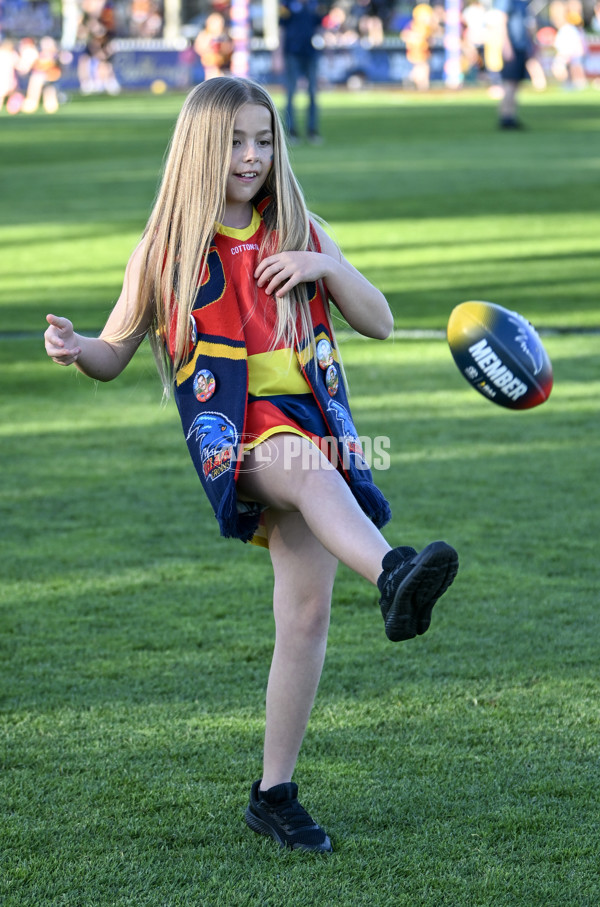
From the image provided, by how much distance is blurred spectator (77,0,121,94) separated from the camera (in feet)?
145

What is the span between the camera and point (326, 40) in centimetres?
5619

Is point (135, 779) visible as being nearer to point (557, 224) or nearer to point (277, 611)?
point (277, 611)

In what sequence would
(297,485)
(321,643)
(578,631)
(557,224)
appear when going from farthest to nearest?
1. (557,224)
2. (578,631)
3. (321,643)
4. (297,485)

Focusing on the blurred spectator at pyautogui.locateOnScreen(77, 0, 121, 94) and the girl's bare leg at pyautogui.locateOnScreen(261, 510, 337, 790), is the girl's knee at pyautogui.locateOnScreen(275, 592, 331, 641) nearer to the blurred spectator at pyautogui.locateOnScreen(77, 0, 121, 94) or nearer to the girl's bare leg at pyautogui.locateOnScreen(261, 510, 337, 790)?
the girl's bare leg at pyautogui.locateOnScreen(261, 510, 337, 790)

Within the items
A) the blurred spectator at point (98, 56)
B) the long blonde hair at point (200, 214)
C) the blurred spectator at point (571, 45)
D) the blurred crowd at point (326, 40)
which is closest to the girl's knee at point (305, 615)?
the long blonde hair at point (200, 214)

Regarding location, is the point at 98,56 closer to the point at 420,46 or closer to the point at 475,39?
the point at 420,46

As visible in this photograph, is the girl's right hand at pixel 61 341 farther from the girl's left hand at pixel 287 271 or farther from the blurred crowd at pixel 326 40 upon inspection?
the blurred crowd at pixel 326 40

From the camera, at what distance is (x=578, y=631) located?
4477mm

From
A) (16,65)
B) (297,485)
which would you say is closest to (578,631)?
(297,485)

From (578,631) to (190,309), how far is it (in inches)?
81.7

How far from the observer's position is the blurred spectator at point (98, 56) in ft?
145

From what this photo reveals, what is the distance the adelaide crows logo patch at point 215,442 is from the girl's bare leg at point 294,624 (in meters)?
0.24

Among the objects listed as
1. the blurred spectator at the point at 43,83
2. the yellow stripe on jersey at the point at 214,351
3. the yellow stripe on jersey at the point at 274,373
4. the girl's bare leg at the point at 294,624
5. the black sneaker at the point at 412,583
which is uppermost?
the yellow stripe on jersey at the point at 214,351

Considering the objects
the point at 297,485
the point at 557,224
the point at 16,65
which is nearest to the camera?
the point at 297,485
